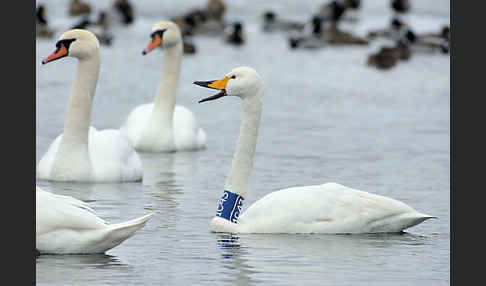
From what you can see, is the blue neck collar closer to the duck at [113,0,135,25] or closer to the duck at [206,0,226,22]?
the duck at [113,0,135,25]

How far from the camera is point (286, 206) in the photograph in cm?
1069

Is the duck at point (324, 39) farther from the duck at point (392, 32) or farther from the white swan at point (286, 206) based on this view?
the white swan at point (286, 206)

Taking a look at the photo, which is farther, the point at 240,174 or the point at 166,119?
the point at 166,119

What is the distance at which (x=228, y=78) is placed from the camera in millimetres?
10898

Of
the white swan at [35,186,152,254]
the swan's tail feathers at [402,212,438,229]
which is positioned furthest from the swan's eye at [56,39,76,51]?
the swan's tail feathers at [402,212,438,229]

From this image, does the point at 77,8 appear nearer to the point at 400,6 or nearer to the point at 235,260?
A: the point at 400,6

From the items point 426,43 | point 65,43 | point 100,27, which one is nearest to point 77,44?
point 65,43

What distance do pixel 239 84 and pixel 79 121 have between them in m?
3.25

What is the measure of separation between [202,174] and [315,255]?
5.05 meters

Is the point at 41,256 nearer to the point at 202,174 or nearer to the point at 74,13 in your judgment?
the point at 202,174

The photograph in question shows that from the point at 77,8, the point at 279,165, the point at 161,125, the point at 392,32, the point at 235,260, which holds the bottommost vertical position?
the point at 235,260

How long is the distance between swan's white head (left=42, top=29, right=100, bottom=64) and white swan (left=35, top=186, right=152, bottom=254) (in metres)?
3.82

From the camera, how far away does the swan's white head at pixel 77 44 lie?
13086mm

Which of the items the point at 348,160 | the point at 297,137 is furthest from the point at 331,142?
the point at 348,160
